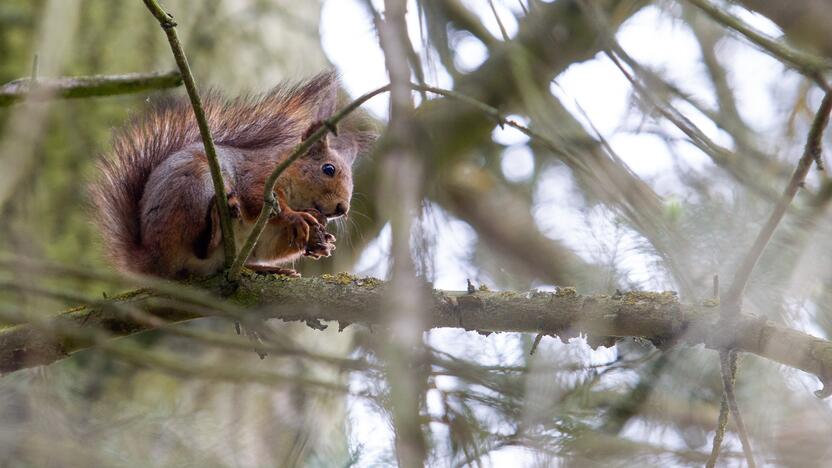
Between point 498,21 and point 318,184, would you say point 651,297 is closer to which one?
point 498,21

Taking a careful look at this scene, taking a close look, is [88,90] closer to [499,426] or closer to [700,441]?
[499,426]

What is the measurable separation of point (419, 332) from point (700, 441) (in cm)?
122

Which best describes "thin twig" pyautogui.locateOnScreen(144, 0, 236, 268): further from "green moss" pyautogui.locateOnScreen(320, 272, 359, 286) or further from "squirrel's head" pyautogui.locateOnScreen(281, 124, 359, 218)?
"squirrel's head" pyautogui.locateOnScreen(281, 124, 359, 218)

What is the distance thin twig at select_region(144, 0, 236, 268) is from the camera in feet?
3.56

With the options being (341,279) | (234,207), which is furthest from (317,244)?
(341,279)

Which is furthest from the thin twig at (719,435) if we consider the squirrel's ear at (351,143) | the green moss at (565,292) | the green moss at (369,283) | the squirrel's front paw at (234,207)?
the squirrel's ear at (351,143)

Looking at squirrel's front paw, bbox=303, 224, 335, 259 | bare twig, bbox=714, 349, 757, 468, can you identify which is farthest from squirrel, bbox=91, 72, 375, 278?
bare twig, bbox=714, 349, 757, 468

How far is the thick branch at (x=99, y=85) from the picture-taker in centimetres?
137

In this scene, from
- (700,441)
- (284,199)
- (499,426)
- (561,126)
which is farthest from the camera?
(284,199)

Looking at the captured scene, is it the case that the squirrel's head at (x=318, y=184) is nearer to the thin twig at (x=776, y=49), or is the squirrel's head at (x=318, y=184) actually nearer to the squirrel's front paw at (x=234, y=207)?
the squirrel's front paw at (x=234, y=207)

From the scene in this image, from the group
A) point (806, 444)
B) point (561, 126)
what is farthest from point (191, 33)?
point (806, 444)

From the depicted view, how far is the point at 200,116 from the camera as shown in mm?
1176

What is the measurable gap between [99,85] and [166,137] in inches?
17.7

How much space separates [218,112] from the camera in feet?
6.34
